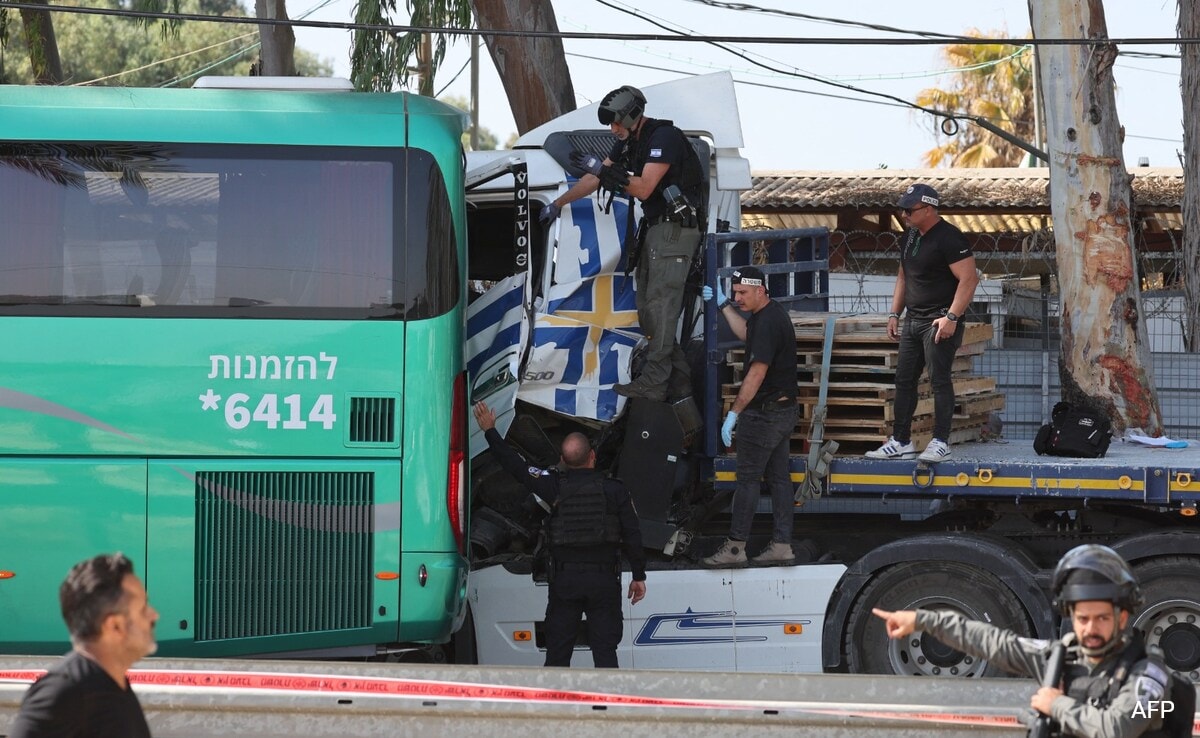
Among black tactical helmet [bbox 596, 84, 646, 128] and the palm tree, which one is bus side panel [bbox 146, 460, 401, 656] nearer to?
black tactical helmet [bbox 596, 84, 646, 128]

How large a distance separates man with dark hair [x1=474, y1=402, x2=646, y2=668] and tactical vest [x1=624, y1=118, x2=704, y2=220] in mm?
1654

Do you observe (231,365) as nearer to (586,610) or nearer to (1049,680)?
(586,610)

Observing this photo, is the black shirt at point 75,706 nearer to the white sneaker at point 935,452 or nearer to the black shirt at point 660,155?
the black shirt at point 660,155

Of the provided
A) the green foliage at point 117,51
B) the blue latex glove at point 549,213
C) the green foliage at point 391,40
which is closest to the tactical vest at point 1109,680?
the blue latex glove at point 549,213

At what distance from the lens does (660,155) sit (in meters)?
8.27

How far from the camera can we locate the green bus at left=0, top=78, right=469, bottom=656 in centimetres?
716

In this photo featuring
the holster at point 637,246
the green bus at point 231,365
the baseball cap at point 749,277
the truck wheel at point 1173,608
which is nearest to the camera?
the green bus at point 231,365

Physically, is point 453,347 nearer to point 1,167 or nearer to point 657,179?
point 657,179

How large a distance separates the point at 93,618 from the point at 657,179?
5151 mm

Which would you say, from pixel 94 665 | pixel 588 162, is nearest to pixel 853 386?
pixel 588 162

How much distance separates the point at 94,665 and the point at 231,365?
138 inches

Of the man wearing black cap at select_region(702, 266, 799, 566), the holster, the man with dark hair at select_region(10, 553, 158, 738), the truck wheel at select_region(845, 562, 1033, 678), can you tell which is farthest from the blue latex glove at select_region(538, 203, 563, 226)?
the man with dark hair at select_region(10, 553, 158, 738)

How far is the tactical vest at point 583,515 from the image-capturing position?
312 inches

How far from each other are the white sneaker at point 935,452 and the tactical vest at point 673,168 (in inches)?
79.5
